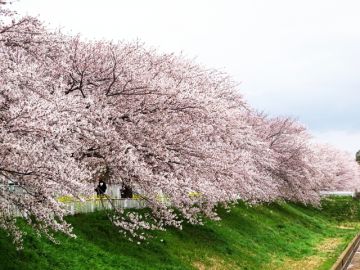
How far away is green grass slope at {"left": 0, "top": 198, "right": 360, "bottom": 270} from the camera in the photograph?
640 inches

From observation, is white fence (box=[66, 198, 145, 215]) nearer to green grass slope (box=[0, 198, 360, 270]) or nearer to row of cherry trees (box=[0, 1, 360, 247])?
green grass slope (box=[0, 198, 360, 270])

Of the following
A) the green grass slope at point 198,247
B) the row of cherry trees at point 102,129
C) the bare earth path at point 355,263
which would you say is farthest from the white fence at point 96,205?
the bare earth path at point 355,263

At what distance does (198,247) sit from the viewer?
23953 mm

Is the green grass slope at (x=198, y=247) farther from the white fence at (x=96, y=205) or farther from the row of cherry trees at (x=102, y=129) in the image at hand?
the row of cherry trees at (x=102, y=129)

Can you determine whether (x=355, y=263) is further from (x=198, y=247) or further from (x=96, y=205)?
(x=96, y=205)

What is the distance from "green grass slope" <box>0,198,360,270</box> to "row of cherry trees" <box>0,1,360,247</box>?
3.09ft

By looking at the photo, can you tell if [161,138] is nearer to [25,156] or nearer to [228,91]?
[25,156]

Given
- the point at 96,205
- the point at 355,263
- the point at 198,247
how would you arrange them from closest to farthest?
the point at 96,205 → the point at 198,247 → the point at 355,263

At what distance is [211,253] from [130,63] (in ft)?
31.9

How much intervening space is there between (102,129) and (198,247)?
394 inches

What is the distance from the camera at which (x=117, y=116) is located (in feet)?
60.7

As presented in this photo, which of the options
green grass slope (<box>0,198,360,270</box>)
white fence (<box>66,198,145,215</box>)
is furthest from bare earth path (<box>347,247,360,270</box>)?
Answer: white fence (<box>66,198,145,215</box>)

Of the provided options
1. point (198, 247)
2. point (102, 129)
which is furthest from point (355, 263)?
point (102, 129)

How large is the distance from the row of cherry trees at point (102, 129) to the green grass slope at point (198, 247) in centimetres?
94
